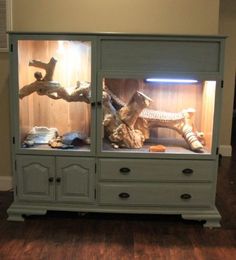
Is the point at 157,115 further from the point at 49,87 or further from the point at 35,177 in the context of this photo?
the point at 35,177

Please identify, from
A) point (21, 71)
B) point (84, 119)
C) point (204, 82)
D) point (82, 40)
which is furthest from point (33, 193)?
point (204, 82)

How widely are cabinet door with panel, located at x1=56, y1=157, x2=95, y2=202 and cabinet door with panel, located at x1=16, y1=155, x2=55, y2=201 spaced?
0.06 meters

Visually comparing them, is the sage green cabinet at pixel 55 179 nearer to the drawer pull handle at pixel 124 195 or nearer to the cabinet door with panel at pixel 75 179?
the cabinet door with panel at pixel 75 179

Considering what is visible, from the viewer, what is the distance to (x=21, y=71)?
109 inches

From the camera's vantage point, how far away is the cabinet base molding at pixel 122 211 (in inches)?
110

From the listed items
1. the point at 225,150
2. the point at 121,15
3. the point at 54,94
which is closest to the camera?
the point at 54,94

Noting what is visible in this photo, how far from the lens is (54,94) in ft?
9.40

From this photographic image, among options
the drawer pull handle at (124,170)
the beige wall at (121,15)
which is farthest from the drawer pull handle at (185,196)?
the beige wall at (121,15)

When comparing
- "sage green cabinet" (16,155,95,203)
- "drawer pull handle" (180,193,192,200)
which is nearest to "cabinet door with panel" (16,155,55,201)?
"sage green cabinet" (16,155,95,203)

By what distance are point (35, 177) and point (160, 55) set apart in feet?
4.52

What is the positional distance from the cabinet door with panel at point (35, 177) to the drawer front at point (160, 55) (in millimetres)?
896

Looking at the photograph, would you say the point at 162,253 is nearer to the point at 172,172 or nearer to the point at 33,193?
the point at 172,172

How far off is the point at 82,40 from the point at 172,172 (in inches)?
48.7

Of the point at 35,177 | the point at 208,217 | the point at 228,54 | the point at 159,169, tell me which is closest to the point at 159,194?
the point at 159,169
